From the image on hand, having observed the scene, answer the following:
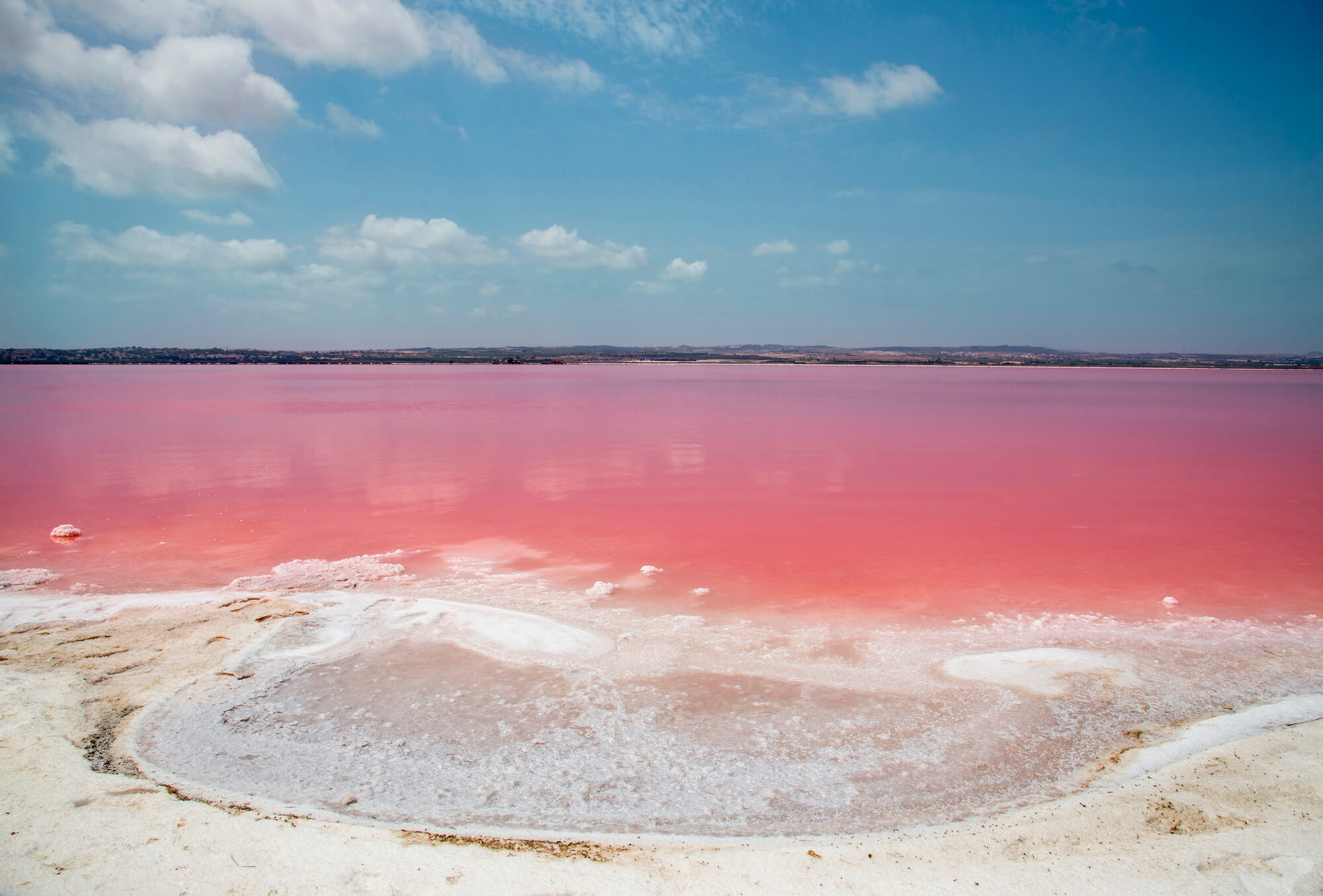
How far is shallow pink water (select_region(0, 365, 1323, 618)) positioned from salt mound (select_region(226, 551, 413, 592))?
0.29m

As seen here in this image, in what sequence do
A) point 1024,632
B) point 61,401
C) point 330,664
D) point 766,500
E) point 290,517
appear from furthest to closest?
1. point 61,401
2. point 766,500
3. point 290,517
4. point 1024,632
5. point 330,664

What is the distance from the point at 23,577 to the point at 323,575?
2807 mm

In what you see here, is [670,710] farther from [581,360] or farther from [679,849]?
[581,360]

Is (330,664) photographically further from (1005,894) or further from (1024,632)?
(1024,632)

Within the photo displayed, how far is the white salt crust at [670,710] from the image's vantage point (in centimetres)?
355

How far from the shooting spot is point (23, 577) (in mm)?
6938

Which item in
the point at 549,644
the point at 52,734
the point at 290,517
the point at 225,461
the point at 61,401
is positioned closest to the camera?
the point at 52,734

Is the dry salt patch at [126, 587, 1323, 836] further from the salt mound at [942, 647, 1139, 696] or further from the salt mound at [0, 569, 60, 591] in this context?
the salt mound at [0, 569, 60, 591]

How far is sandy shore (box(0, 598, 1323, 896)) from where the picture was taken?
9.42 ft

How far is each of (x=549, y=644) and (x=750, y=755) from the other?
1.99 meters

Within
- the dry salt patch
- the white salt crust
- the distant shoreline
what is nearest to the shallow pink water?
the white salt crust

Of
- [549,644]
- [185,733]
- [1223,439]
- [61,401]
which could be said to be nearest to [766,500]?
[549,644]

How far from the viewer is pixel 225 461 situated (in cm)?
1424

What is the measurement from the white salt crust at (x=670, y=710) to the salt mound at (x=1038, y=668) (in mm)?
23
